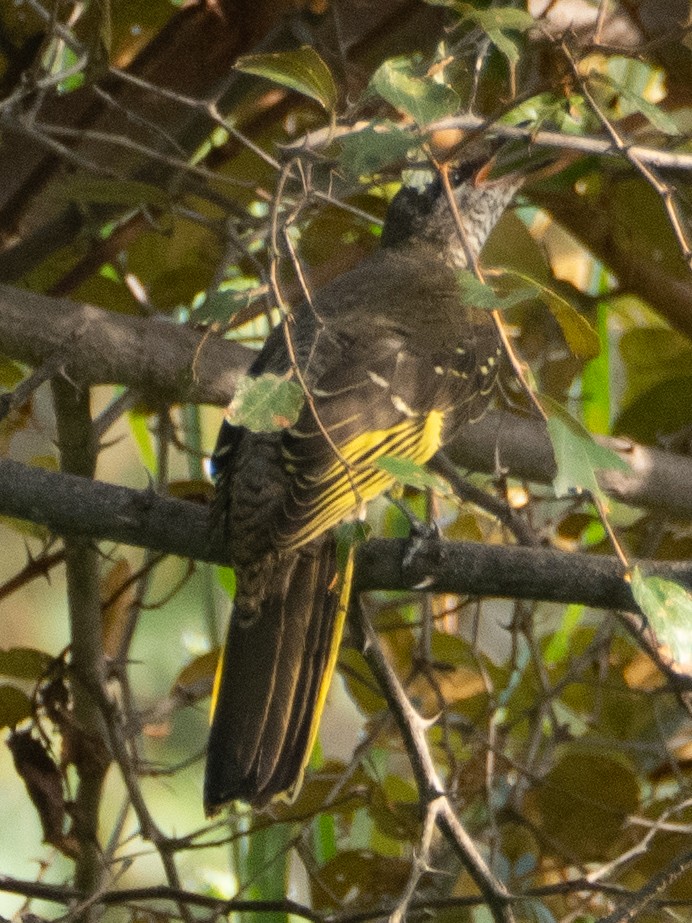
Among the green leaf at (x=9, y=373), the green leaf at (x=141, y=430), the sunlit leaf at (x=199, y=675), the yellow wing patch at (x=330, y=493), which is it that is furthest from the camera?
the green leaf at (x=141, y=430)

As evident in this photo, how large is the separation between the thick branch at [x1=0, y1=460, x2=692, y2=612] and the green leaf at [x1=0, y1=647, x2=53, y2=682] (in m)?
0.51

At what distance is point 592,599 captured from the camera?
146cm

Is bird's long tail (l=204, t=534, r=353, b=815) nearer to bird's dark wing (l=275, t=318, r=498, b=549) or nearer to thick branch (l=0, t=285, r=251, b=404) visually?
bird's dark wing (l=275, t=318, r=498, b=549)

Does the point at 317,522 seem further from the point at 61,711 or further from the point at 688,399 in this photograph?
the point at 688,399

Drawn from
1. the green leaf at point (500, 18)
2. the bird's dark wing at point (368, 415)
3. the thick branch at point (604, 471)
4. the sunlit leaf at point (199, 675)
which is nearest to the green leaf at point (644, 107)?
the green leaf at point (500, 18)

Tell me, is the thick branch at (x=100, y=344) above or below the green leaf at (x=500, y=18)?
above

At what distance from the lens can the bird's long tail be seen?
1785 mm

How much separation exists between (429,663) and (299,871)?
1.08 meters

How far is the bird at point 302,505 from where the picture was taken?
69.7 inches

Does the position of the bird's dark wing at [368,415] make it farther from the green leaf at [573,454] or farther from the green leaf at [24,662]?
the green leaf at [24,662]

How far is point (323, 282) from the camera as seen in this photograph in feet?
8.88

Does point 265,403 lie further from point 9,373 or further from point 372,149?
point 9,373

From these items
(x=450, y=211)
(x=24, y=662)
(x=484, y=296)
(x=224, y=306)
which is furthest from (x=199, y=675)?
(x=484, y=296)

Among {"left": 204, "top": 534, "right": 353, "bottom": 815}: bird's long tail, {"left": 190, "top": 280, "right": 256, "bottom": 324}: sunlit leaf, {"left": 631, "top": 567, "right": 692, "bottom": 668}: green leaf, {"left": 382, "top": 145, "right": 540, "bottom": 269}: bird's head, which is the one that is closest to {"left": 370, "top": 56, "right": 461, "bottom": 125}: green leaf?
{"left": 190, "top": 280, "right": 256, "bottom": 324}: sunlit leaf
